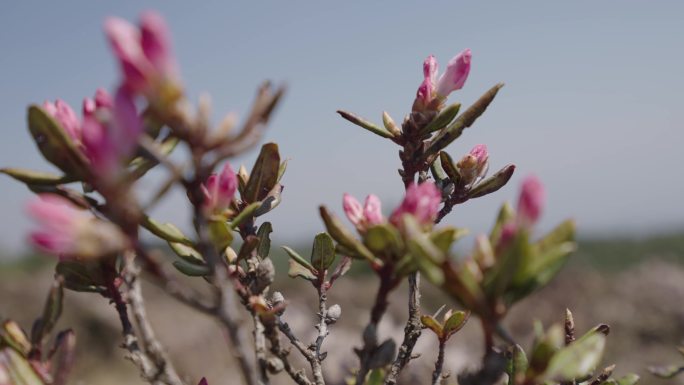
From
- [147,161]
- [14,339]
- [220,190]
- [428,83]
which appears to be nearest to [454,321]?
[428,83]

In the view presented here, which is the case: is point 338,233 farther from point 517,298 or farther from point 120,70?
point 120,70

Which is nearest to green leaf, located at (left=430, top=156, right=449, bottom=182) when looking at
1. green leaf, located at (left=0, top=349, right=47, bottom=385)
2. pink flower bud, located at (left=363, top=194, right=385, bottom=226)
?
pink flower bud, located at (left=363, top=194, right=385, bottom=226)

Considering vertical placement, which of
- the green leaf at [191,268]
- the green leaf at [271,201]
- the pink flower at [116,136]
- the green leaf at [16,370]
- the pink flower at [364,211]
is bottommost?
the green leaf at [16,370]

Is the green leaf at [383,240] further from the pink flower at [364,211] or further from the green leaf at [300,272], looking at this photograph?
the green leaf at [300,272]

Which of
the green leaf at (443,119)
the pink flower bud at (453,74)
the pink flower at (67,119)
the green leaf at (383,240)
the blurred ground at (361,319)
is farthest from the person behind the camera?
the blurred ground at (361,319)

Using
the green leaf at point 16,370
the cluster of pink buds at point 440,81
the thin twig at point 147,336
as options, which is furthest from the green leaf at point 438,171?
the green leaf at point 16,370

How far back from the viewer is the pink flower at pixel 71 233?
0.69 meters

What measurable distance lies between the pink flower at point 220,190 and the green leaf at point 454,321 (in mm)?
587

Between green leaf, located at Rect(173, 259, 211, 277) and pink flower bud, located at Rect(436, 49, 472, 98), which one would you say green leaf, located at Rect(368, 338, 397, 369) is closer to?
green leaf, located at Rect(173, 259, 211, 277)

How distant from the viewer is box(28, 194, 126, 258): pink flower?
0.69 meters

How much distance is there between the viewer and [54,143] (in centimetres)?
82

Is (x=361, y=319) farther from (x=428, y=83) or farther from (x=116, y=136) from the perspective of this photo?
(x=116, y=136)

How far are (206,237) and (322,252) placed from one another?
24.5 inches

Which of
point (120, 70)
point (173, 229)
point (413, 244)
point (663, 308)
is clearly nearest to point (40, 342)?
point (173, 229)
